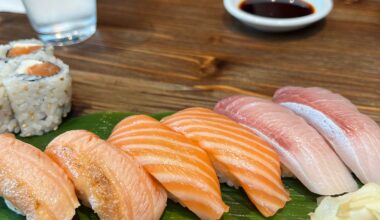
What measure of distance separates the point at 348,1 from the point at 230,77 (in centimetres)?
142

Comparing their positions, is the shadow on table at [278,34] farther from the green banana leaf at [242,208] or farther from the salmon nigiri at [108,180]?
the salmon nigiri at [108,180]

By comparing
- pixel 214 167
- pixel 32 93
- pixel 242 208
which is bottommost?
pixel 242 208

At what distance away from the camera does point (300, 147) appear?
2.07m

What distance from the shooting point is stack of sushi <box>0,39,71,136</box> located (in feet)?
7.93

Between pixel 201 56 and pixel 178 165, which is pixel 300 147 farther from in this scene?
pixel 201 56

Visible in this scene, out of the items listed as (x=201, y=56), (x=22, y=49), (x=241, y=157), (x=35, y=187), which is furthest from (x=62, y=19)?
(x=241, y=157)

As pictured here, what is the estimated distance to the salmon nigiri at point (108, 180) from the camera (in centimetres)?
185

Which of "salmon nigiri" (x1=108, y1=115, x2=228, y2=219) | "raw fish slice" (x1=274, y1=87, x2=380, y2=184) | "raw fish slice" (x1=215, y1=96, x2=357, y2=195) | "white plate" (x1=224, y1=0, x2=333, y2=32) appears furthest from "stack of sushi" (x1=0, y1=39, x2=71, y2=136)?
"white plate" (x1=224, y1=0, x2=333, y2=32)

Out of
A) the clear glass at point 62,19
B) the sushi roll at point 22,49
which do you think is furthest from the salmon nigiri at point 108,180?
the clear glass at point 62,19

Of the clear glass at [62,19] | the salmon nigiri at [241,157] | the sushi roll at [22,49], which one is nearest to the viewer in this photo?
the salmon nigiri at [241,157]

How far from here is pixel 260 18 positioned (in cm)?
332

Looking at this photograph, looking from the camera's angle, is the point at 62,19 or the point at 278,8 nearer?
the point at 62,19

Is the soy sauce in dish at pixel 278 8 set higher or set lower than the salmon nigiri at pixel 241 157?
higher

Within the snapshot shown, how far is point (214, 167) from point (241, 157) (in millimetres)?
147
